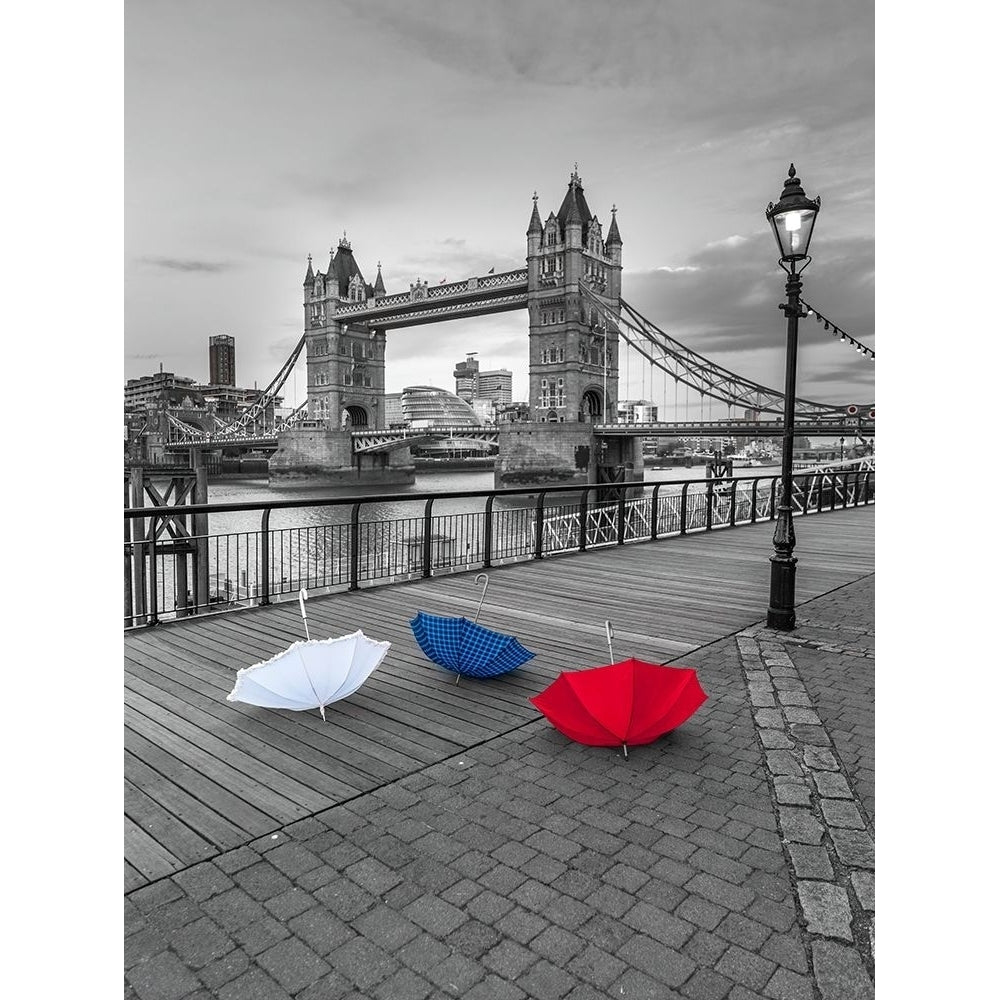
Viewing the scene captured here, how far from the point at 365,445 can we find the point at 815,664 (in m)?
71.0

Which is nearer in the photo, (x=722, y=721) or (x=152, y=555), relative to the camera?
(x=722, y=721)

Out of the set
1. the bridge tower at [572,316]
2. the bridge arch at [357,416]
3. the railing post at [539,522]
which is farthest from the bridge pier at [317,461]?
the railing post at [539,522]

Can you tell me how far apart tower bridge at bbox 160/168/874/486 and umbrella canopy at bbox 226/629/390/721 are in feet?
129

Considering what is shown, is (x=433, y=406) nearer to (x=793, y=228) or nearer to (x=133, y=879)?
(x=793, y=228)

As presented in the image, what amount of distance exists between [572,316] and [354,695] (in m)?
69.1

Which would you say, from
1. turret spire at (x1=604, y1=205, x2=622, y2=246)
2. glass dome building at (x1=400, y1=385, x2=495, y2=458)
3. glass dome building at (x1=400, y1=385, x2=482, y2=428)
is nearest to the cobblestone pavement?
turret spire at (x1=604, y1=205, x2=622, y2=246)

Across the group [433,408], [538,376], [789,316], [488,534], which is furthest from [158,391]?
[789,316]

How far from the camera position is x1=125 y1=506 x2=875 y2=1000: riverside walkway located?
220 cm

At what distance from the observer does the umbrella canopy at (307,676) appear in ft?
13.0

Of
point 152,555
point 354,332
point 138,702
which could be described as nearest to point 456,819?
point 138,702
